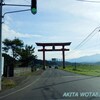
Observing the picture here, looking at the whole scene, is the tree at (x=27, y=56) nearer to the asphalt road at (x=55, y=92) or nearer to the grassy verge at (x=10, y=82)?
the grassy verge at (x=10, y=82)

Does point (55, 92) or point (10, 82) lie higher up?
point (10, 82)

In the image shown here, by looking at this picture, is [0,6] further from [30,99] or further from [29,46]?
[29,46]

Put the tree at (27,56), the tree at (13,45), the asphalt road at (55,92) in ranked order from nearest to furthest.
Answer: the asphalt road at (55,92)
the tree at (13,45)
the tree at (27,56)

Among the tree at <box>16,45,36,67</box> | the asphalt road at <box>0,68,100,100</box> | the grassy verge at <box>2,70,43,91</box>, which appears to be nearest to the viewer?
the asphalt road at <box>0,68,100,100</box>

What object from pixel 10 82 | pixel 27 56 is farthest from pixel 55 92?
pixel 27 56

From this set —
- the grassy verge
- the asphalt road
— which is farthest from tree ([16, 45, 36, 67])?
the asphalt road

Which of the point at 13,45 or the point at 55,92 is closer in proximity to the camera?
the point at 55,92

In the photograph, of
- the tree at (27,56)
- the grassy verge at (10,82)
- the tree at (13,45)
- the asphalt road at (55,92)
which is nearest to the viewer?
the asphalt road at (55,92)

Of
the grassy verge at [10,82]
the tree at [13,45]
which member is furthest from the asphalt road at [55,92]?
the tree at [13,45]

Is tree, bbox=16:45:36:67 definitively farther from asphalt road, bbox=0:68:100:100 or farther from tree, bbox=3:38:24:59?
asphalt road, bbox=0:68:100:100

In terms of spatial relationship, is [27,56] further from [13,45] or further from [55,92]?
[55,92]

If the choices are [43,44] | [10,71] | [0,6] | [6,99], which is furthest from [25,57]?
[6,99]

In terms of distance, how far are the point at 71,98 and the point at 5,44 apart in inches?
3139

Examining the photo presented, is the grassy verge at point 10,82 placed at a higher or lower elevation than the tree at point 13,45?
lower
